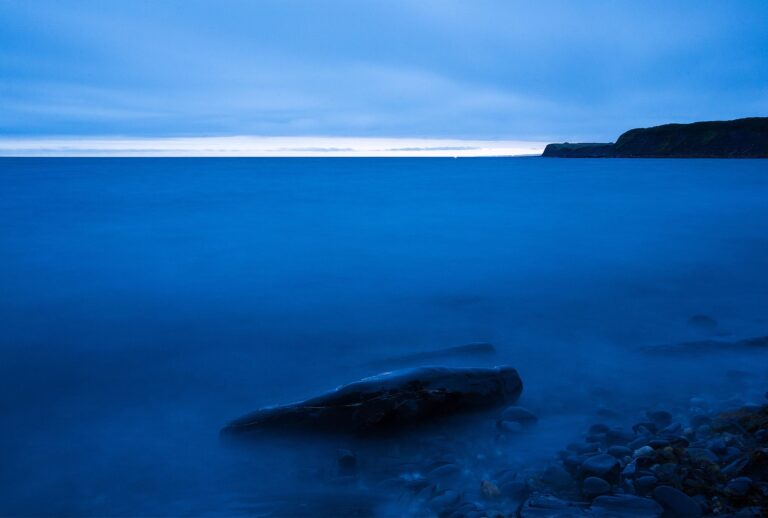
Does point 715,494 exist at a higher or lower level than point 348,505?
higher

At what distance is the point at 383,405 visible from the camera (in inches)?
175

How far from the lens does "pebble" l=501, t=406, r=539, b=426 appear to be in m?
4.68

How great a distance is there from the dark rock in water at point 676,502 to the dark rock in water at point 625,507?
0.06 metres

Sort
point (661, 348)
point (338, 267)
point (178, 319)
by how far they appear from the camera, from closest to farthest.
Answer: point (661, 348), point (178, 319), point (338, 267)

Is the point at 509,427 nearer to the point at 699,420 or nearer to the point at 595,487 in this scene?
the point at 595,487

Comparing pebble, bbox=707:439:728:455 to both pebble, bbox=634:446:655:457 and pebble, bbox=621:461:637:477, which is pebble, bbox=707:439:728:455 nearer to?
pebble, bbox=634:446:655:457

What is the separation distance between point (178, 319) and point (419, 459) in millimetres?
5538

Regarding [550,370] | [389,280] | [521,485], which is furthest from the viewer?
[389,280]

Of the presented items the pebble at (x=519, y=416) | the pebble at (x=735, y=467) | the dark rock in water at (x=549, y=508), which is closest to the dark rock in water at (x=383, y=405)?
the pebble at (x=519, y=416)

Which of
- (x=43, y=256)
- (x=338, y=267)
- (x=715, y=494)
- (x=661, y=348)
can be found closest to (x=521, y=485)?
(x=715, y=494)

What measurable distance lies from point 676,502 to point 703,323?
16.8ft

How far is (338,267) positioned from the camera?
1308 centimetres

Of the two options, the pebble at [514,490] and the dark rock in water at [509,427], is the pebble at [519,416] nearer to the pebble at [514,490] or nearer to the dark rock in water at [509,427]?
the dark rock in water at [509,427]

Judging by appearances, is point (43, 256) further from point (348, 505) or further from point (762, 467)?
point (762, 467)
